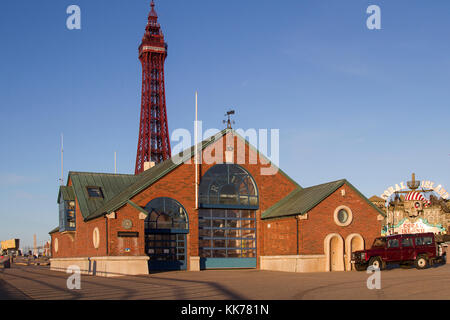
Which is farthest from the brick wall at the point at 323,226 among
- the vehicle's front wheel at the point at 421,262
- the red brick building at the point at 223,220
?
the vehicle's front wheel at the point at 421,262

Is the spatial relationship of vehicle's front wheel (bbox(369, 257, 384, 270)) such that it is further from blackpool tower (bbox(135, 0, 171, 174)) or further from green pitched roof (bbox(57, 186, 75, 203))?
blackpool tower (bbox(135, 0, 171, 174))

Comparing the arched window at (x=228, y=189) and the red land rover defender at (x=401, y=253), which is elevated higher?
the arched window at (x=228, y=189)

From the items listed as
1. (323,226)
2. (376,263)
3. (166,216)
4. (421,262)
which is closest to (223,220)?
(166,216)

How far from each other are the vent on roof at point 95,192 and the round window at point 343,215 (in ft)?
60.6

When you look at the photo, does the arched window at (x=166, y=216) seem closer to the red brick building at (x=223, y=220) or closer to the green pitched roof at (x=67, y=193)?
the red brick building at (x=223, y=220)

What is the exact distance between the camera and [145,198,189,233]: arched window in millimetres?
36438

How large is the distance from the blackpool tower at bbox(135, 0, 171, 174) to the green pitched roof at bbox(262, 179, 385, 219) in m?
52.1

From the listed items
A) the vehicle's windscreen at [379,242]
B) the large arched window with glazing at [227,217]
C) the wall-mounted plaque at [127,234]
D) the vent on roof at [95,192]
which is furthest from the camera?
the vent on roof at [95,192]

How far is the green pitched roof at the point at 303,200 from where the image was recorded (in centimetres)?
3493

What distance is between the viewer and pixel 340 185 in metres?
35.5
